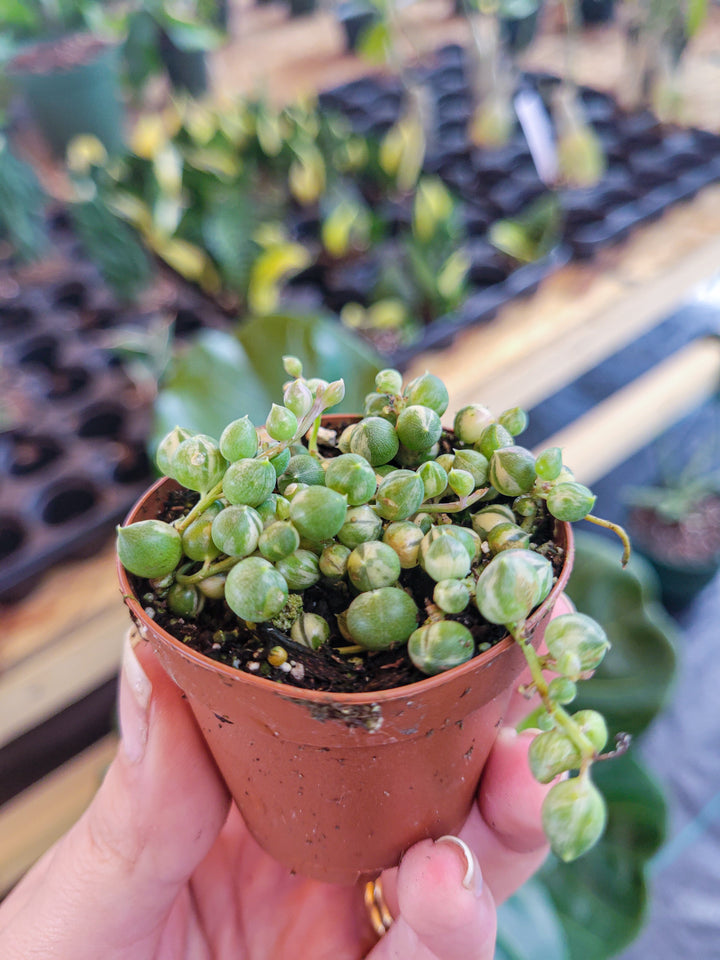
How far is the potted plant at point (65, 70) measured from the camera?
1.41 meters

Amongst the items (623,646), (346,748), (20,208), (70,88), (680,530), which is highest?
(70,88)

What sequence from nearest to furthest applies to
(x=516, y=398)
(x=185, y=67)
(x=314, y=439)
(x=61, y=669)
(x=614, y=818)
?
(x=314, y=439) → (x=61, y=669) → (x=614, y=818) → (x=516, y=398) → (x=185, y=67)

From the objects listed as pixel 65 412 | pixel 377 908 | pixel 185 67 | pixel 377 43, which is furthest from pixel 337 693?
pixel 185 67

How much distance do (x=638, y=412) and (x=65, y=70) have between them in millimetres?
1255

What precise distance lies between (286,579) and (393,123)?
4.54 feet

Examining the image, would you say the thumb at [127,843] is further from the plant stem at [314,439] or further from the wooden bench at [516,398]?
the wooden bench at [516,398]

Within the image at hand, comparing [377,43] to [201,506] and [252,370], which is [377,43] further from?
[201,506]

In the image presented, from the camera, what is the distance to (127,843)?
0.45 m

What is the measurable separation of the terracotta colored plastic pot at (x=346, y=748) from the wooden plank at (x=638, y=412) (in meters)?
0.73

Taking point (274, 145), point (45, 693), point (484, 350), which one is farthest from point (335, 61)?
point (45, 693)

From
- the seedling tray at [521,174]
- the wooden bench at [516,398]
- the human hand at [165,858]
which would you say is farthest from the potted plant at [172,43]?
the human hand at [165,858]

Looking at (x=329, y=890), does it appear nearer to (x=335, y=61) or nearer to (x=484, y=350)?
(x=484, y=350)

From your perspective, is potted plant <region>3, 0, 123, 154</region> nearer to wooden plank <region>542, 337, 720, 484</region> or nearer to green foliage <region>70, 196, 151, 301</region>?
green foliage <region>70, 196, 151, 301</region>

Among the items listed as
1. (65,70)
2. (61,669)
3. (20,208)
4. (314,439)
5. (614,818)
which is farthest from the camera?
(65,70)
